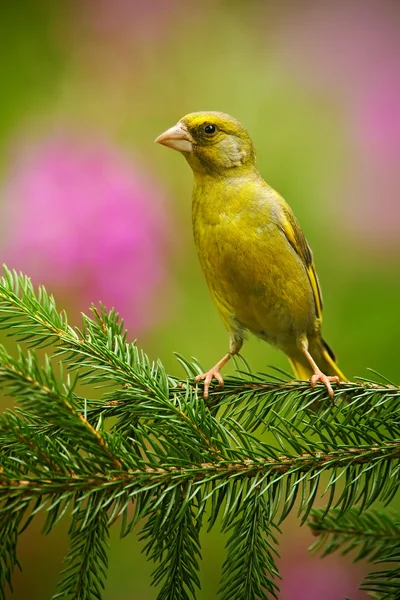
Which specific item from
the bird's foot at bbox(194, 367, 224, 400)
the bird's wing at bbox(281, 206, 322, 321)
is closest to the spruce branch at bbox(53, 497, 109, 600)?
the bird's foot at bbox(194, 367, 224, 400)

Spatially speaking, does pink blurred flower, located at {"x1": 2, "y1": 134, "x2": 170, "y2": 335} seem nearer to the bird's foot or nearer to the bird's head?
the bird's head

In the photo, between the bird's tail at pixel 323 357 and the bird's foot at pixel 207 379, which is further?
the bird's tail at pixel 323 357

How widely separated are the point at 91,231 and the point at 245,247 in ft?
1.84

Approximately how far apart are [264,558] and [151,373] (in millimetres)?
210

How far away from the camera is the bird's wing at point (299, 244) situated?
1097mm

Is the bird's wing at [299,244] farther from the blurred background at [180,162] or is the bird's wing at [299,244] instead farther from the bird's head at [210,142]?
the blurred background at [180,162]

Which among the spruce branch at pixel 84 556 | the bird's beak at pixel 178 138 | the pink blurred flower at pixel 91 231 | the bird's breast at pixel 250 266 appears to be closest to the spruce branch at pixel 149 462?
the spruce branch at pixel 84 556

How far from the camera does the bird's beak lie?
1.09 meters

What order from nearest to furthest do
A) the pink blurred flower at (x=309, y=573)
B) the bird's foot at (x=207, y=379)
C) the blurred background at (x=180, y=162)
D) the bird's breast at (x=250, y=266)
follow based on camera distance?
the bird's foot at (x=207, y=379)
the bird's breast at (x=250, y=266)
the pink blurred flower at (x=309, y=573)
the blurred background at (x=180, y=162)

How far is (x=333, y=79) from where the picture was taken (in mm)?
1827

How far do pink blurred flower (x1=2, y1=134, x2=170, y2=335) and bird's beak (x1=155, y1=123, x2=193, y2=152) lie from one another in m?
0.43

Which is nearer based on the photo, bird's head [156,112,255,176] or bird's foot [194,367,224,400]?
bird's foot [194,367,224,400]

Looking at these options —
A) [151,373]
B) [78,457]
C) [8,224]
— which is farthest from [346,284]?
[78,457]

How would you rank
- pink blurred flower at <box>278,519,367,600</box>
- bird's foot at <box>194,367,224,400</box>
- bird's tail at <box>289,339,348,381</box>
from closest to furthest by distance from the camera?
bird's foot at <box>194,367,224,400</box> → bird's tail at <box>289,339,348,381</box> → pink blurred flower at <box>278,519,367,600</box>
